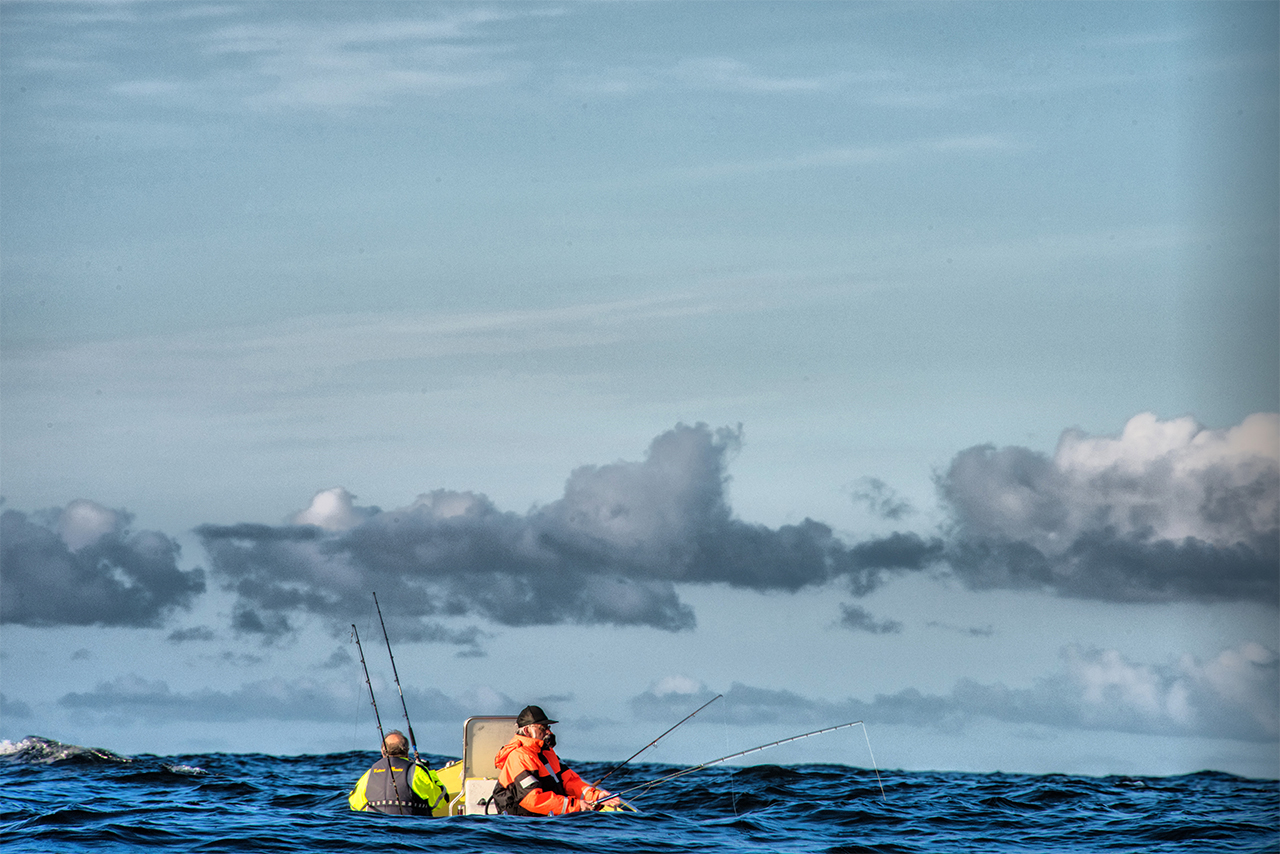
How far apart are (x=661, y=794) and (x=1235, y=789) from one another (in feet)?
50.5

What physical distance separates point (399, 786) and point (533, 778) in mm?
2552

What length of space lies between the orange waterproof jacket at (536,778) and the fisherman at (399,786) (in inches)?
62.5

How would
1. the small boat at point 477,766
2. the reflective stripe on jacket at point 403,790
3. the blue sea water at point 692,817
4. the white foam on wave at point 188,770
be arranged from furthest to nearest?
the white foam on wave at point 188,770 < the reflective stripe on jacket at point 403,790 < the small boat at point 477,766 < the blue sea water at point 692,817

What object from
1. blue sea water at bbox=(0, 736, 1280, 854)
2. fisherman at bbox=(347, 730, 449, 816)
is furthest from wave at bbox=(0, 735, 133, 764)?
fisherman at bbox=(347, 730, 449, 816)

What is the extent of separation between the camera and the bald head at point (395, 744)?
1809 centimetres

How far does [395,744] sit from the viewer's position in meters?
18.1

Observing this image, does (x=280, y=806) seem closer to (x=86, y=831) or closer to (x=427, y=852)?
(x=86, y=831)

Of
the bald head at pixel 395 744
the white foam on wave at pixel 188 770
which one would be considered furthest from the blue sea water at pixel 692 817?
the bald head at pixel 395 744

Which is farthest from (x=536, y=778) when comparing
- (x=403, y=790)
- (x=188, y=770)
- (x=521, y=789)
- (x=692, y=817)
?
(x=188, y=770)

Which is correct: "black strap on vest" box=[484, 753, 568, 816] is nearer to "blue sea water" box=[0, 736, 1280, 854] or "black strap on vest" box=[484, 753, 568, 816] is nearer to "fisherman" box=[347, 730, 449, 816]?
"blue sea water" box=[0, 736, 1280, 854]

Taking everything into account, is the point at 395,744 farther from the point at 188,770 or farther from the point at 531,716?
the point at 188,770

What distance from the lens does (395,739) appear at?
18.1 m

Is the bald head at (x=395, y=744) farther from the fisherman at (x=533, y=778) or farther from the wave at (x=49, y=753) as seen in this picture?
the wave at (x=49, y=753)

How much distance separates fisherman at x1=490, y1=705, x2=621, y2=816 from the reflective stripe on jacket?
1344 millimetres
